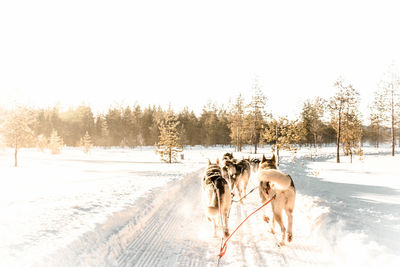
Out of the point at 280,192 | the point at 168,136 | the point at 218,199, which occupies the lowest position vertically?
the point at 218,199

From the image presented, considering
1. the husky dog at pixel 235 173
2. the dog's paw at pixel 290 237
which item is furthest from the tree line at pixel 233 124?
the dog's paw at pixel 290 237

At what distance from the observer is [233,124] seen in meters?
49.8

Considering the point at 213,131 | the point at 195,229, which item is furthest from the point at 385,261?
the point at 213,131

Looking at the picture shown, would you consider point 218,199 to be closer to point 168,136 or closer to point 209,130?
point 168,136

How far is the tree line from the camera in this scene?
22744mm

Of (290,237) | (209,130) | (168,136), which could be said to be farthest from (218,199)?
(209,130)

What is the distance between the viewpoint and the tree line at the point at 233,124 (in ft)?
74.6

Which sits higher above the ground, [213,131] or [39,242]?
[213,131]

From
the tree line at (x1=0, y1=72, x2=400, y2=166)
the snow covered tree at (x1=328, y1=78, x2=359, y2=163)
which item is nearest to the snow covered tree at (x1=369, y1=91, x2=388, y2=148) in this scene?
the tree line at (x1=0, y1=72, x2=400, y2=166)

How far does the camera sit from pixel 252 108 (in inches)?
1731

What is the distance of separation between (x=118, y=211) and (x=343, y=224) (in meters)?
5.37

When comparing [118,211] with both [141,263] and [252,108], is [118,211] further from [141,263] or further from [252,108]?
[252,108]

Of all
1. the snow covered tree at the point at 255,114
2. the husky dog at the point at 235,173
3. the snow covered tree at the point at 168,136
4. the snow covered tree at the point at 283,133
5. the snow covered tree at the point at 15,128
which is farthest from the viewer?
the snow covered tree at the point at 255,114

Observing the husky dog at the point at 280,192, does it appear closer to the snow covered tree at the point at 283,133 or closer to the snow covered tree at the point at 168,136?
the snow covered tree at the point at 283,133
